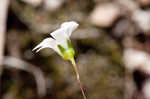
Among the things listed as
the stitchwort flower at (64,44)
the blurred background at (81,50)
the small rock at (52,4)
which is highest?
the small rock at (52,4)

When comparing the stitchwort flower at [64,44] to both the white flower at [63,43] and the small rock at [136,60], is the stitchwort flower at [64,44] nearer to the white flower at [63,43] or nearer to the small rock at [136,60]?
the white flower at [63,43]

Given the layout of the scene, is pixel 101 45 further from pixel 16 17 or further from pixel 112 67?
pixel 16 17

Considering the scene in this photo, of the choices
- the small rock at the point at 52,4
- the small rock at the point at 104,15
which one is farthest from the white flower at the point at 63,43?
the small rock at the point at 52,4

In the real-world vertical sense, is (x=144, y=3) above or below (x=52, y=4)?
below

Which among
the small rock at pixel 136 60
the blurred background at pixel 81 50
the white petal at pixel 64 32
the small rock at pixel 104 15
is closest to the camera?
the white petal at pixel 64 32

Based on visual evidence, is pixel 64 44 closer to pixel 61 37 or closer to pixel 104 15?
pixel 61 37

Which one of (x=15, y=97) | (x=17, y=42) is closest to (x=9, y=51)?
(x=17, y=42)

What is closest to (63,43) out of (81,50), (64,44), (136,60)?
(64,44)
